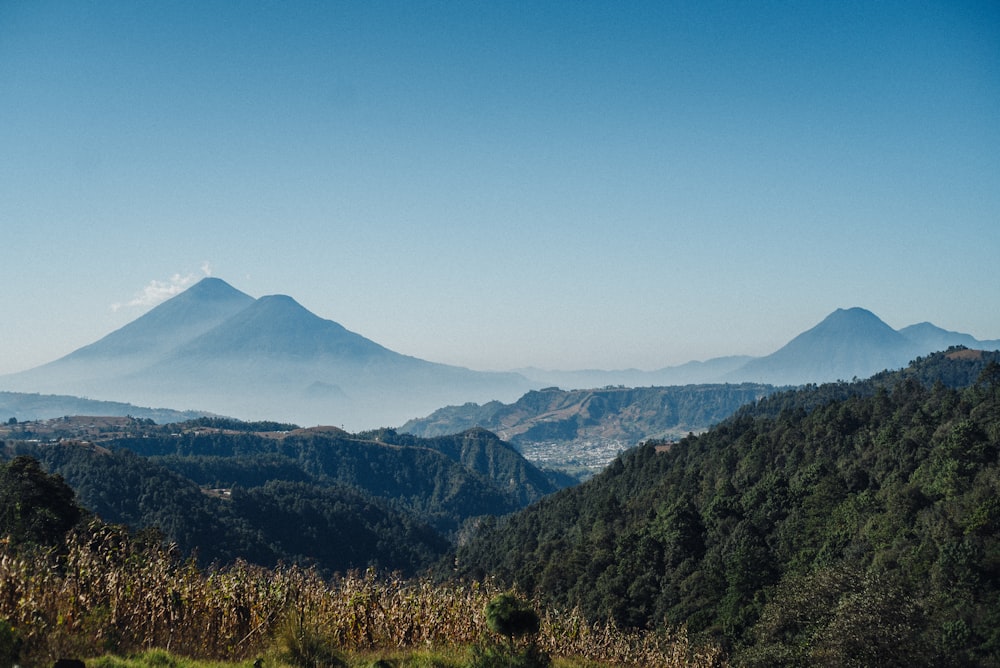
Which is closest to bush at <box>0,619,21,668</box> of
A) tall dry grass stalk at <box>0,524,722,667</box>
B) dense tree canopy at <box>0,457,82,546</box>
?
tall dry grass stalk at <box>0,524,722,667</box>

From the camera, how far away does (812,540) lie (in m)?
60.0

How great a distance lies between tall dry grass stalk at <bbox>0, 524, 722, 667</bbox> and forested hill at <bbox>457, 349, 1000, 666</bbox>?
6.09m

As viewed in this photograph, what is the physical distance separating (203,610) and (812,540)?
62210mm

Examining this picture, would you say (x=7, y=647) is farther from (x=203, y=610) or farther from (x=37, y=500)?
(x=37, y=500)

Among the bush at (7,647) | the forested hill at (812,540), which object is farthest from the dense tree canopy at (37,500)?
the bush at (7,647)

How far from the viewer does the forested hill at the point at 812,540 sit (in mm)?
33562

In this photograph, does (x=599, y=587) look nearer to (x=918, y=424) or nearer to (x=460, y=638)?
(x=918, y=424)

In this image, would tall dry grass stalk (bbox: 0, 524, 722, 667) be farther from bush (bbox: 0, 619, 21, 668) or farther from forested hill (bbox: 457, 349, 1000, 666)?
forested hill (bbox: 457, 349, 1000, 666)

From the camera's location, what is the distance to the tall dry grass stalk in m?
8.86

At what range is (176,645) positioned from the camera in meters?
9.44

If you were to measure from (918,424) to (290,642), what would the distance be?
8400cm

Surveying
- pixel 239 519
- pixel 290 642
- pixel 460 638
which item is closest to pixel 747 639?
pixel 460 638

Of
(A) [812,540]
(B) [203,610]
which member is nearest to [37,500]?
(B) [203,610]

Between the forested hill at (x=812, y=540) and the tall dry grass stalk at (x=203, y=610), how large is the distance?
6091 millimetres
